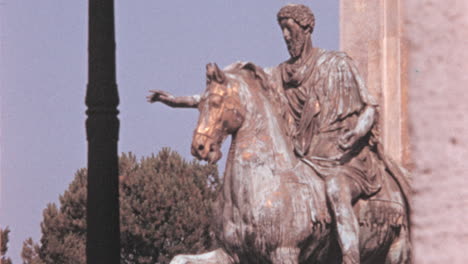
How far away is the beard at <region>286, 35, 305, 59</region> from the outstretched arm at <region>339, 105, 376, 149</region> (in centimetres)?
68

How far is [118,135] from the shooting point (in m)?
8.19

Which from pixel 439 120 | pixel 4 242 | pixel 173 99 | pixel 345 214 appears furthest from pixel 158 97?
pixel 4 242

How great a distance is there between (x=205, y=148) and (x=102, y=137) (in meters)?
0.91

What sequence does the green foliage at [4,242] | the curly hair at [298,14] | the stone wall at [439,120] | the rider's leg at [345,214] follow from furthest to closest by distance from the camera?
the green foliage at [4,242] < the curly hair at [298,14] < the rider's leg at [345,214] < the stone wall at [439,120]

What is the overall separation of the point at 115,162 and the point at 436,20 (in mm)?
7567

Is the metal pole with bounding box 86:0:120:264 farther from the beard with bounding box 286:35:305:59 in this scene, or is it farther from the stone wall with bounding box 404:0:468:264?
the stone wall with bounding box 404:0:468:264

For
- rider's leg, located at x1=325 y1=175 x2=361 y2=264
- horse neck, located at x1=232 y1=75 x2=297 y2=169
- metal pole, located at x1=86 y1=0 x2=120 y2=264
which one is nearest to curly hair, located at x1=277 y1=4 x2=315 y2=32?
horse neck, located at x1=232 y1=75 x2=297 y2=169

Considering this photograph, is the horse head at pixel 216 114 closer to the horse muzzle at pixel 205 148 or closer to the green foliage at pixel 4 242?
the horse muzzle at pixel 205 148

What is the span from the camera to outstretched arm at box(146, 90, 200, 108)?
352 inches

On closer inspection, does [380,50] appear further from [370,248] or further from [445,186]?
[445,186]

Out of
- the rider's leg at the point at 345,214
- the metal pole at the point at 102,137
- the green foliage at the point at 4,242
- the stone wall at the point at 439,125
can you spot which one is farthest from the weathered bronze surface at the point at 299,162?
the green foliage at the point at 4,242

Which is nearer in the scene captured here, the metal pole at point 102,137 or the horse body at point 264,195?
the metal pole at point 102,137

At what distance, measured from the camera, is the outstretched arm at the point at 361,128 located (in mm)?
8711

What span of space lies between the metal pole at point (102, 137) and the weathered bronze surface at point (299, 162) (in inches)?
24.9
